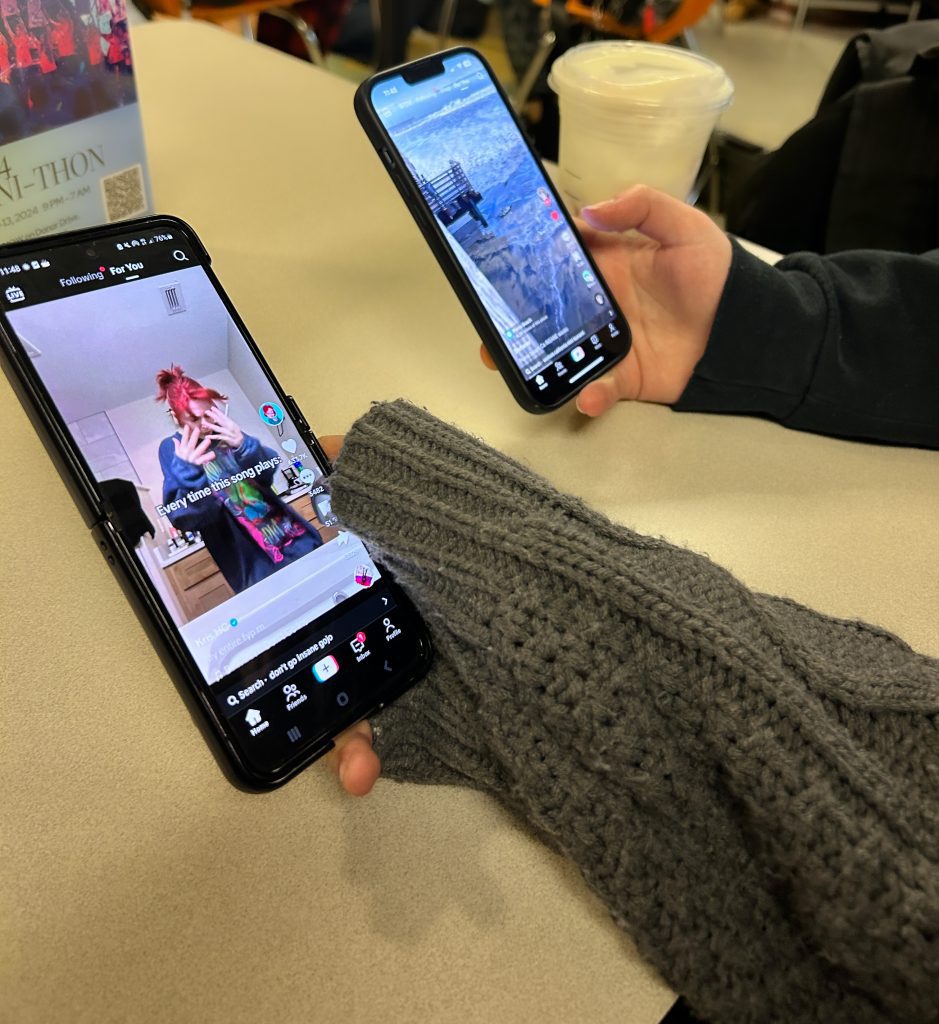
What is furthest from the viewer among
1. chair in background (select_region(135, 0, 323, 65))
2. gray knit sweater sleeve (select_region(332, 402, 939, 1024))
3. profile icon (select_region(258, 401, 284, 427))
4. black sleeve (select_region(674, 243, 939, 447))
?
chair in background (select_region(135, 0, 323, 65))

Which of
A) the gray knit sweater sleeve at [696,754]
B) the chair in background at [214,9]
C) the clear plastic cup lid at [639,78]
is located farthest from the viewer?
the chair in background at [214,9]

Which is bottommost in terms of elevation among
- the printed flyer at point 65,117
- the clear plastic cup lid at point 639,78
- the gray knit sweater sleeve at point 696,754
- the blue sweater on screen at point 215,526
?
the gray knit sweater sleeve at point 696,754

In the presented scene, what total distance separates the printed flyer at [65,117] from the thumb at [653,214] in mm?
336

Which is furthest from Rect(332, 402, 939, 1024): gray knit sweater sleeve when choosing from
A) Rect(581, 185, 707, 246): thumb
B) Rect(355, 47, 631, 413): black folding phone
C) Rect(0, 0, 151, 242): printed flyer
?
Rect(0, 0, 151, 242): printed flyer

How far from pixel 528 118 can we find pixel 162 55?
65cm

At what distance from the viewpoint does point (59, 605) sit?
0.40 metres

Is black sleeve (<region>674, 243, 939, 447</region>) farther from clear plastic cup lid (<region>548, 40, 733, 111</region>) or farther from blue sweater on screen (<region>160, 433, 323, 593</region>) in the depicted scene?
blue sweater on screen (<region>160, 433, 323, 593</region>)

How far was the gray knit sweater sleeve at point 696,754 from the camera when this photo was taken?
307mm

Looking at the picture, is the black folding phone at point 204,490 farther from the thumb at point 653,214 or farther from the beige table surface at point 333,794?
the thumb at point 653,214

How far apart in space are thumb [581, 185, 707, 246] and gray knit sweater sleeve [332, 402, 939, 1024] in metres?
0.27

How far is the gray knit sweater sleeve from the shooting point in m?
0.31

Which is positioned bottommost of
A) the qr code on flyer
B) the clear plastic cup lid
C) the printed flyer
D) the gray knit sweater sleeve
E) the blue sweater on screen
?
the gray knit sweater sleeve

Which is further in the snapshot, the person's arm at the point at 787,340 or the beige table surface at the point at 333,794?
the person's arm at the point at 787,340

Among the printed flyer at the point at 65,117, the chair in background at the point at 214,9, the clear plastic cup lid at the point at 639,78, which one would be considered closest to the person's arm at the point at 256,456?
the printed flyer at the point at 65,117
